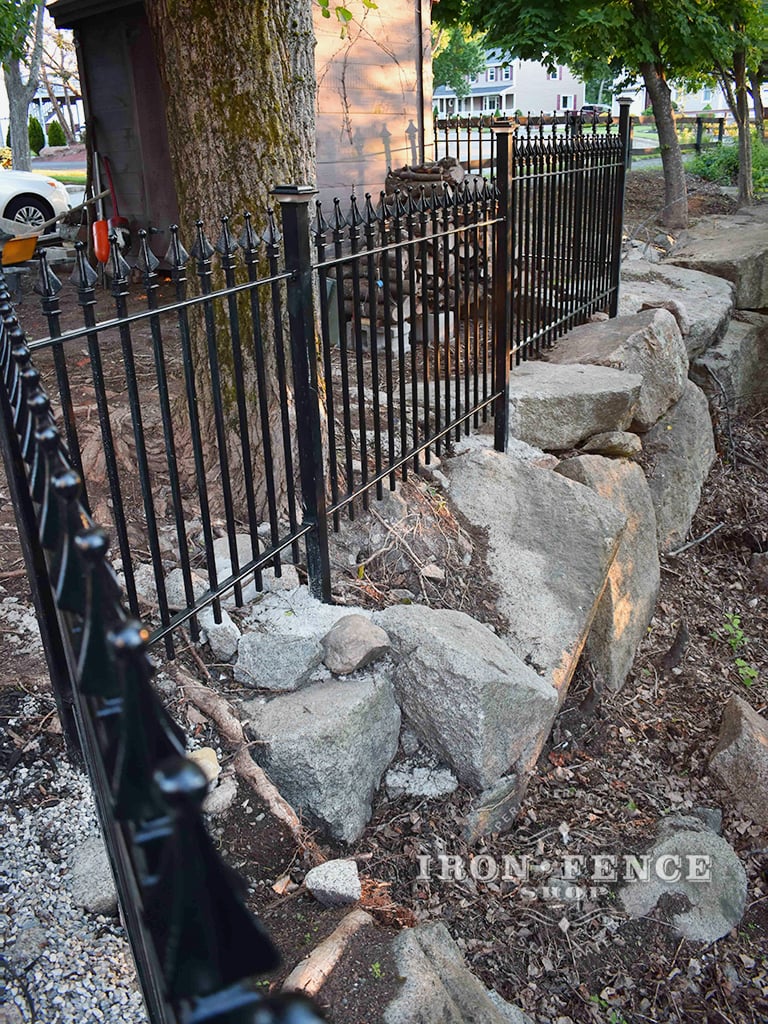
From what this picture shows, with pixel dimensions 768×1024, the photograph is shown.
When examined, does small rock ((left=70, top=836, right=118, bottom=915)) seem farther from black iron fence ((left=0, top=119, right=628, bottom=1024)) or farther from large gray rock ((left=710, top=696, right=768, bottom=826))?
large gray rock ((left=710, top=696, right=768, bottom=826))

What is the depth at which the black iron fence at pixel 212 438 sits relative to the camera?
2.45ft

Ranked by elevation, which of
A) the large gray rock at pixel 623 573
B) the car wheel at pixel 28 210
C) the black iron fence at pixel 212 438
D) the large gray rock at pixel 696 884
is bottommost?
the large gray rock at pixel 696 884

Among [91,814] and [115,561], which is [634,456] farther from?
[91,814]

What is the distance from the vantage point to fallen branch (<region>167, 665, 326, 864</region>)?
110 inches

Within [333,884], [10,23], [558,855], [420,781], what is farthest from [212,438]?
[10,23]

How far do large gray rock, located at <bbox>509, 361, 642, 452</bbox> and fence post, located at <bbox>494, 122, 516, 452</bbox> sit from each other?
0.29m

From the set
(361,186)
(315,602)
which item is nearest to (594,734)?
(315,602)

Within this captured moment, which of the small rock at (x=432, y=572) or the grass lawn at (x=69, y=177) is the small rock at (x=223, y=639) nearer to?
the small rock at (x=432, y=572)

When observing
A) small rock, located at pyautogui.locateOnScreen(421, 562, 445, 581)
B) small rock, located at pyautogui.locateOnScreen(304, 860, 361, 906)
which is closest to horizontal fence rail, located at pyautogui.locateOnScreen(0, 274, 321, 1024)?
small rock, located at pyautogui.locateOnScreen(304, 860, 361, 906)

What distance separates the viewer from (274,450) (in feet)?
13.6

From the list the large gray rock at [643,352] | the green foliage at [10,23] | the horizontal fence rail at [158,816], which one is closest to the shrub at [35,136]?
the green foliage at [10,23]

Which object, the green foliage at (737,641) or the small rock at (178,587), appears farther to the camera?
the green foliage at (737,641)

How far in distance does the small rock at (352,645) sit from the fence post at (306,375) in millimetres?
357

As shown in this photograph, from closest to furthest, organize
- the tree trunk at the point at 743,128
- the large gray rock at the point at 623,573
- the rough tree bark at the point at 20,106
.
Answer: the large gray rock at the point at 623,573
the tree trunk at the point at 743,128
the rough tree bark at the point at 20,106
